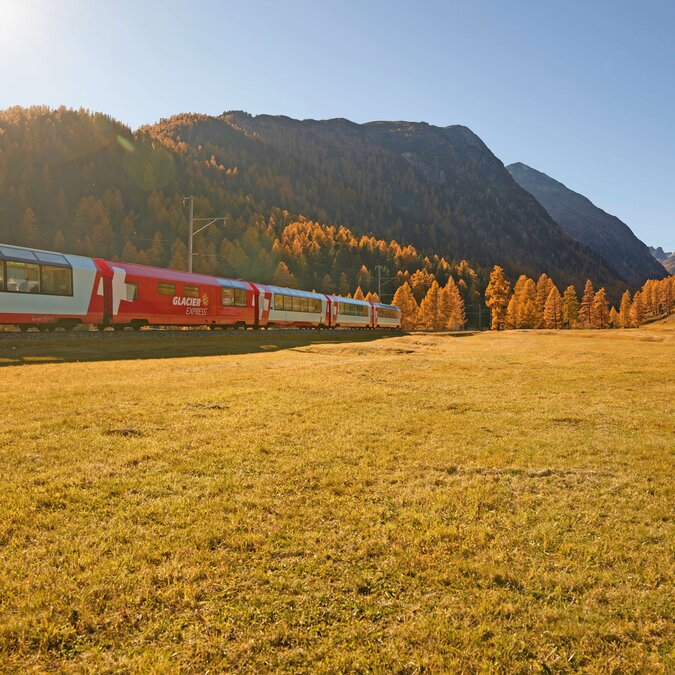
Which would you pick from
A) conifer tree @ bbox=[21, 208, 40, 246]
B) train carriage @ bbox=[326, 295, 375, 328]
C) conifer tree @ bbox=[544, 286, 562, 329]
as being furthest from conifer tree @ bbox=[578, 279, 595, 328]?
conifer tree @ bbox=[21, 208, 40, 246]

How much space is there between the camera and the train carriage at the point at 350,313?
164ft

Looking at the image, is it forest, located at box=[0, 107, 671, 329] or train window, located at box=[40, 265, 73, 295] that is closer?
train window, located at box=[40, 265, 73, 295]

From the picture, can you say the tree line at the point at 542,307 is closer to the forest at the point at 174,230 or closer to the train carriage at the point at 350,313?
the forest at the point at 174,230

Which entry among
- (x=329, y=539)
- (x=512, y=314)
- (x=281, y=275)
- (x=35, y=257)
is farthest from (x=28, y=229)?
(x=329, y=539)

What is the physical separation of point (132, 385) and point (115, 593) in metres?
8.41

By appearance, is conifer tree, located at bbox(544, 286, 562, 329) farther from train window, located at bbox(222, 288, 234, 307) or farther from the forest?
train window, located at bbox(222, 288, 234, 307)

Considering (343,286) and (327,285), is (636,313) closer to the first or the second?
(343,286)

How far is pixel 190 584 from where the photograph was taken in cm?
319

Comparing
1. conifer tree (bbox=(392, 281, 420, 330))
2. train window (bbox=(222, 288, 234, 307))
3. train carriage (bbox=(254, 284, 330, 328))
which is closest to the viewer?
train window (bbox=(222, 288, 234, 307))

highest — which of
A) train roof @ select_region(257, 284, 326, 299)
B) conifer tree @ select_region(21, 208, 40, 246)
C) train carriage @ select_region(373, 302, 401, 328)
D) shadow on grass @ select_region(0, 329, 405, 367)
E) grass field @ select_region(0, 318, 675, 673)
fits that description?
conifer tree @ select_region(21, 208, 40, 246)

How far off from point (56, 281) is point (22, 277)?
4.87 feet

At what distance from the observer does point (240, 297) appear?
3431 cm

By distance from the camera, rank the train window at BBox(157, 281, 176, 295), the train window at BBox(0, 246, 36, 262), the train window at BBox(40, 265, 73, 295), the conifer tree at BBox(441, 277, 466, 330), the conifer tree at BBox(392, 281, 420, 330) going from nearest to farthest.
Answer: the train window at BBox(0, 246, 36, 262), the train window at BBox(40, 265, 73, 295), the train window at BBox(157, 281, 176, 295), the conifer tree at BBox(441, 277, 466, 330), the conifer tree at BBox(392, 281, 420, 330)

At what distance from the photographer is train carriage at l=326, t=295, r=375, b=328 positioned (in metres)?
50.1
